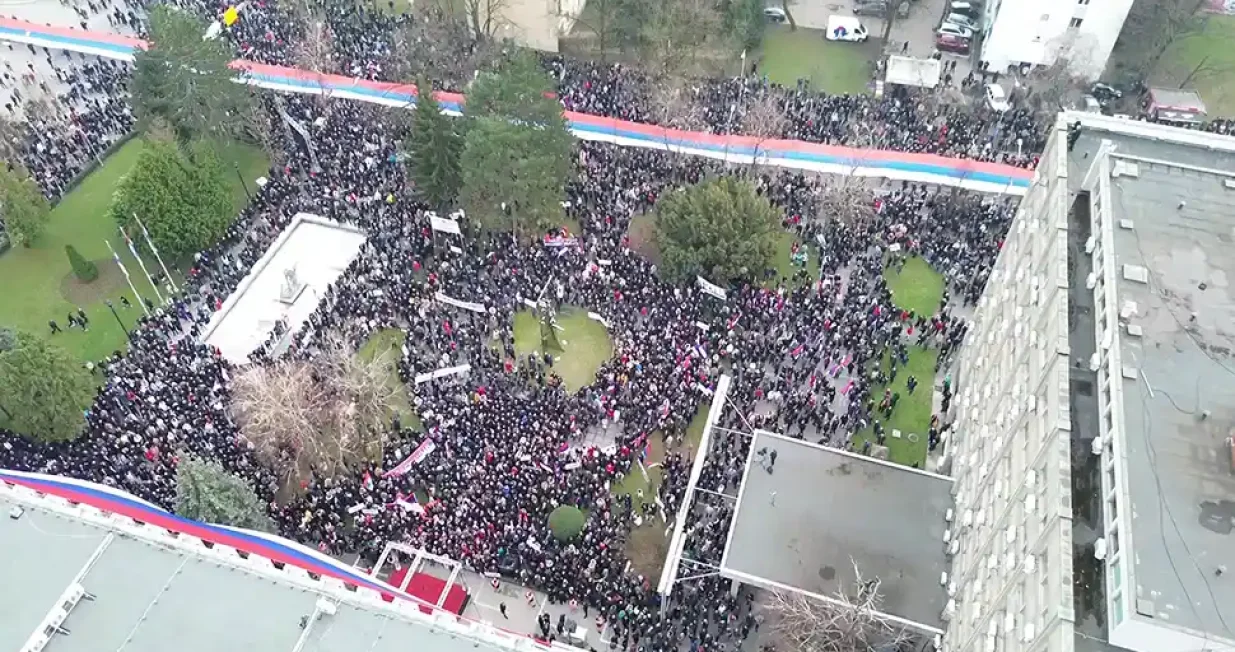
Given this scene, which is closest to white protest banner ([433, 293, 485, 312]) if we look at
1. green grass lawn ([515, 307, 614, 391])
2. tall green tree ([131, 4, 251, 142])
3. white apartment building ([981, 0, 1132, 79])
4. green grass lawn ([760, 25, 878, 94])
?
green grass lawn ([515, 307, 614, 391])

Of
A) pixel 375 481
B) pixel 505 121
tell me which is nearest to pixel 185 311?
pixel 375 481

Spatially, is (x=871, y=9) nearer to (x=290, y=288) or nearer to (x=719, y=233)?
(x=719, y=233)

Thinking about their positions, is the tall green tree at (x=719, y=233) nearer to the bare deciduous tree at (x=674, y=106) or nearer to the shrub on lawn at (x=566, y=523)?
the bare deciduous tree at (x=674, y=106)

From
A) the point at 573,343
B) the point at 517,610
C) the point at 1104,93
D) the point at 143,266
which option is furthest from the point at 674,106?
the point at 517,610

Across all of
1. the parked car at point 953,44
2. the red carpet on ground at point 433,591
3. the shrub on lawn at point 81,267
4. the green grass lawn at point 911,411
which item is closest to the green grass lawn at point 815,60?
the parked car at point 953,44

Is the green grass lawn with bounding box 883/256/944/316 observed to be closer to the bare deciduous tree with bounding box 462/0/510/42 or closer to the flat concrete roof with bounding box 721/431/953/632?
the flat concrete roof with bounding box 721/431/953/632

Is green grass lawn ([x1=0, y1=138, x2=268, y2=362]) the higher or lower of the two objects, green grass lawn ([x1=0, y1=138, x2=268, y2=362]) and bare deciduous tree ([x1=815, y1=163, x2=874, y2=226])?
the lower
